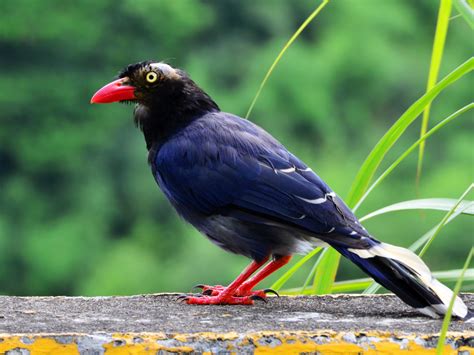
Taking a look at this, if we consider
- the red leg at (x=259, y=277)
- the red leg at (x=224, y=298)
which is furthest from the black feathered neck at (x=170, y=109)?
the red leg at (x=224, y=298)

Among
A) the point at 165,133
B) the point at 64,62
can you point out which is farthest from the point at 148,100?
the point at 64,62

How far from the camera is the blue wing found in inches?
141

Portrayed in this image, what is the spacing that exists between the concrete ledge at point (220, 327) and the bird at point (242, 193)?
0.44 ft

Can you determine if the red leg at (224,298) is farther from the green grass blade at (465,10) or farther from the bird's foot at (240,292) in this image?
the green grass blade at (465,10)

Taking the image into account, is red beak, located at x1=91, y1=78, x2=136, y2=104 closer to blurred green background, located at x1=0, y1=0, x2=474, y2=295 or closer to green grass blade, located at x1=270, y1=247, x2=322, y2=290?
green grass blade, located at x1=270, y1=247, x2=322, y2=290

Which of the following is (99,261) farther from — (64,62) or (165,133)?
(165,133)

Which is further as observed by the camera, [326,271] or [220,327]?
[326,271]

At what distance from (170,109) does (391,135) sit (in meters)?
1.16

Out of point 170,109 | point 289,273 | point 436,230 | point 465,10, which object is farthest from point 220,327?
point 170,109

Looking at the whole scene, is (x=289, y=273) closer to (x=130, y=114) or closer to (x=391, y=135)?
(x=391, y=135)

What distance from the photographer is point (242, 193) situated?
3.78m

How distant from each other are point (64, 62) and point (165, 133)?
22283mm

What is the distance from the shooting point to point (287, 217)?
3633 mm

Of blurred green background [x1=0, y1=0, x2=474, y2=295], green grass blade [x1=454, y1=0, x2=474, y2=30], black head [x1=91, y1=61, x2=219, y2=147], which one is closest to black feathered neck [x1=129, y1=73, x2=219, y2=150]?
black head [x1=91, y1=61, x2=219, y2=147]
